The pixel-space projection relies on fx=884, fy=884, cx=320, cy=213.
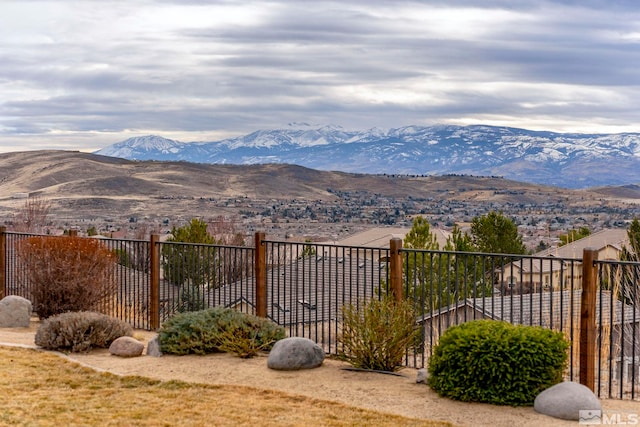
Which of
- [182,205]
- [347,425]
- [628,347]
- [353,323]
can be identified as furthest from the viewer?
[182,205]

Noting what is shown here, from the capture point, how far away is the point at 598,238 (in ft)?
171

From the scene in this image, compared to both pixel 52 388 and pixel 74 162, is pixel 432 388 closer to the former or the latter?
pixel 52 388

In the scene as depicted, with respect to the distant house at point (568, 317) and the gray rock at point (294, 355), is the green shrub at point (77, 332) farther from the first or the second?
the distant house at point (568, 317)

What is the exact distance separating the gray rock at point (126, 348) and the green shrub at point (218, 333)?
0.39 m

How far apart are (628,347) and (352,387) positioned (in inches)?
403

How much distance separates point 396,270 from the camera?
40.1 feet

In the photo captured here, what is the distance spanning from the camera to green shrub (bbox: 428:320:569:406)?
9883 mm

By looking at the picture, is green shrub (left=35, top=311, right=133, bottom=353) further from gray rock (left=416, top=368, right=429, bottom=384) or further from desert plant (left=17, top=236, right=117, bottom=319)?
gray rock (left=416, top=368, right=429, bottom=384)

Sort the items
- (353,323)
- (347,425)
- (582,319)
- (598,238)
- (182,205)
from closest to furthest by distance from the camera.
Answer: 1. (347,425)
2. (582,319)
3. (353,323)
4. (598,238)
5. (182,205)

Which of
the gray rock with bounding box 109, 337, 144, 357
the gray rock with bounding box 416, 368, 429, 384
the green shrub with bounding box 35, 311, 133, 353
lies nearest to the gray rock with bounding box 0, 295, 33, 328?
the green shrub with bounding box 35, 311, 133, 353

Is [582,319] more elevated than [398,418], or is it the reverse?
[582,319]

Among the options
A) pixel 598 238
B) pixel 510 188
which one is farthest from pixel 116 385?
pixel 510 188

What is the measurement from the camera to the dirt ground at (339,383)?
31.7 ft

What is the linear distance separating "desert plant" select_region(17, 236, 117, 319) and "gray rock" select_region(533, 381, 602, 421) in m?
9.67
